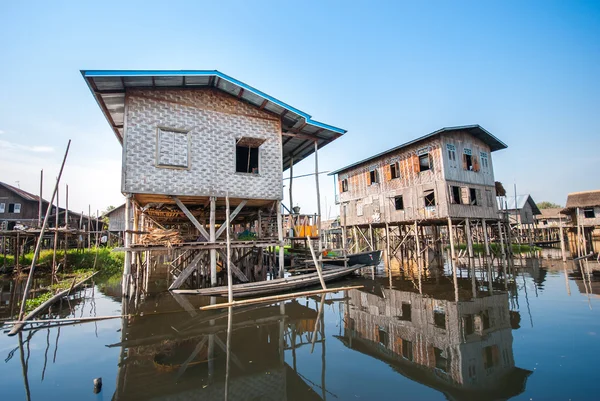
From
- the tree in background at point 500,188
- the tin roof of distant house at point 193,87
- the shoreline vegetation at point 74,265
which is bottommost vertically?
the shoreline vegetation at point 74,265

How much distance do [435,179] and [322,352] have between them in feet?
42.9

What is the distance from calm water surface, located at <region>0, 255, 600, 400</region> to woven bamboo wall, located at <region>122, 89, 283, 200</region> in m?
4.11

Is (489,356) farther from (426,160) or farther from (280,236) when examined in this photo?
(426,160)

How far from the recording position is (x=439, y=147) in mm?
15836

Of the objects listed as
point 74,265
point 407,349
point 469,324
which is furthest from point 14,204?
point 469,324

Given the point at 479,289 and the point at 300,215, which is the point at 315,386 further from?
the point at 479,289

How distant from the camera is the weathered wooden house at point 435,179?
1591 cm

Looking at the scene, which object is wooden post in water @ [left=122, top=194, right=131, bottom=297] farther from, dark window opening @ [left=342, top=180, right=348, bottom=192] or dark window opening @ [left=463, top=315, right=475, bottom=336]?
dark window opening @ [left=342, top=180, right=348, bottom=192]

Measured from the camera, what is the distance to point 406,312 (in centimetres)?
843

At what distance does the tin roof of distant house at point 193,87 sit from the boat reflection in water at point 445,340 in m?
7.09

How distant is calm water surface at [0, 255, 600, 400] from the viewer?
14.1 ft

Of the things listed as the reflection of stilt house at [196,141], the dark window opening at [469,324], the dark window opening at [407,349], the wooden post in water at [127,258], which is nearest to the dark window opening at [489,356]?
the dark window opening at [469,324]

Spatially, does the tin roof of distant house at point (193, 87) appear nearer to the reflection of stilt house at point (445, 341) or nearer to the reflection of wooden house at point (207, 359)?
the reflection of stilt house at point (445, 341)

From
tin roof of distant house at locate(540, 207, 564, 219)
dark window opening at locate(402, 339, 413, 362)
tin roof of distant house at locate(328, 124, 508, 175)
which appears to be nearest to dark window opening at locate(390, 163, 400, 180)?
tin roof of distant house at locate(328, 124, 508, 175)
